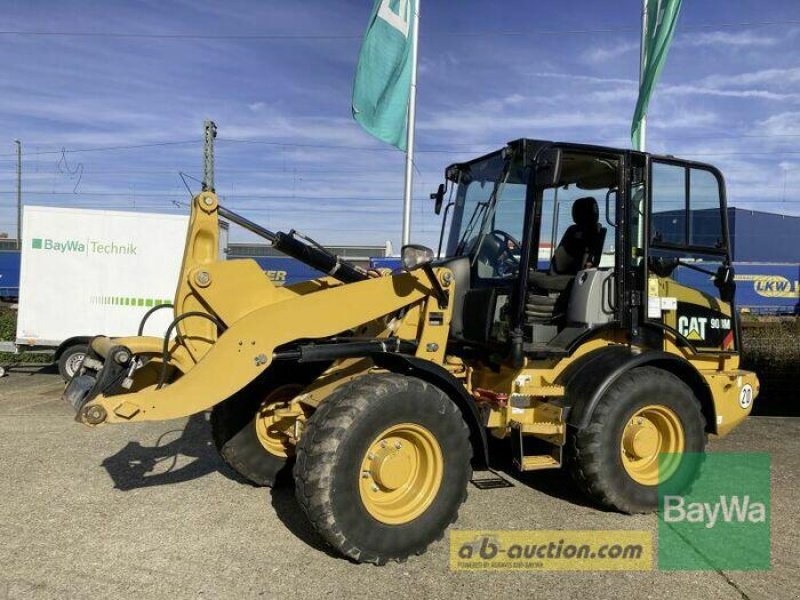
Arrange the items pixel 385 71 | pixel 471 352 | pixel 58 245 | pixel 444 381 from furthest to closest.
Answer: pixel 58 245, pixel 385 71, pixel 471 352, pixel 444 381

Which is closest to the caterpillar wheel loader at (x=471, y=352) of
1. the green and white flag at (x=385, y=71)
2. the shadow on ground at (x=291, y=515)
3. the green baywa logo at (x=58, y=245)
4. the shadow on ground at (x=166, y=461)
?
the shadow on ground at (x=291, y=515)

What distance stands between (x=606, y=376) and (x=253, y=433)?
267cm

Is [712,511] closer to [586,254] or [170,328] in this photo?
[586,254]

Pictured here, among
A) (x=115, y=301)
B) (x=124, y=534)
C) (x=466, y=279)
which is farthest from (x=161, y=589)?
(x=115, y=301)

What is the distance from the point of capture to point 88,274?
429 inches

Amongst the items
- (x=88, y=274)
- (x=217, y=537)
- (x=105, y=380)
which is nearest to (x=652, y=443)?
(x=217, y=537)

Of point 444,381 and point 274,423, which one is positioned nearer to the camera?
point 444,381

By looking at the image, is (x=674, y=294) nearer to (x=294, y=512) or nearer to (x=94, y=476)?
(x=294, y=512)

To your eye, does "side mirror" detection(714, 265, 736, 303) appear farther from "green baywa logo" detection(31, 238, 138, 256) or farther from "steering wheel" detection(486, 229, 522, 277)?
"green baywa logo" detection(31, 238, 138, 256)

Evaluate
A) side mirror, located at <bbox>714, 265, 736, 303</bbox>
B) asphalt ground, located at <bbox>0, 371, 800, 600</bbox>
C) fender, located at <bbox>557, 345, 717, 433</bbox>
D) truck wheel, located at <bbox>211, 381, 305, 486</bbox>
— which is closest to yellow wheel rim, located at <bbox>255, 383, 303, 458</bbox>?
truck wheel, located at <bbox>211, 381, 305, 486</bbox>

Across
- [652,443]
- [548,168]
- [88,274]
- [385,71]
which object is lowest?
[652,443]

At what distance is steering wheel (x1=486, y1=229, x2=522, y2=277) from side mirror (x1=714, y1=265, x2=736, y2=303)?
6.20 feet

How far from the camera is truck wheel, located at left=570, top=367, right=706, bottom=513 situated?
4398 mm

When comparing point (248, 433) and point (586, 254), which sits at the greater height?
point (586, 254)
